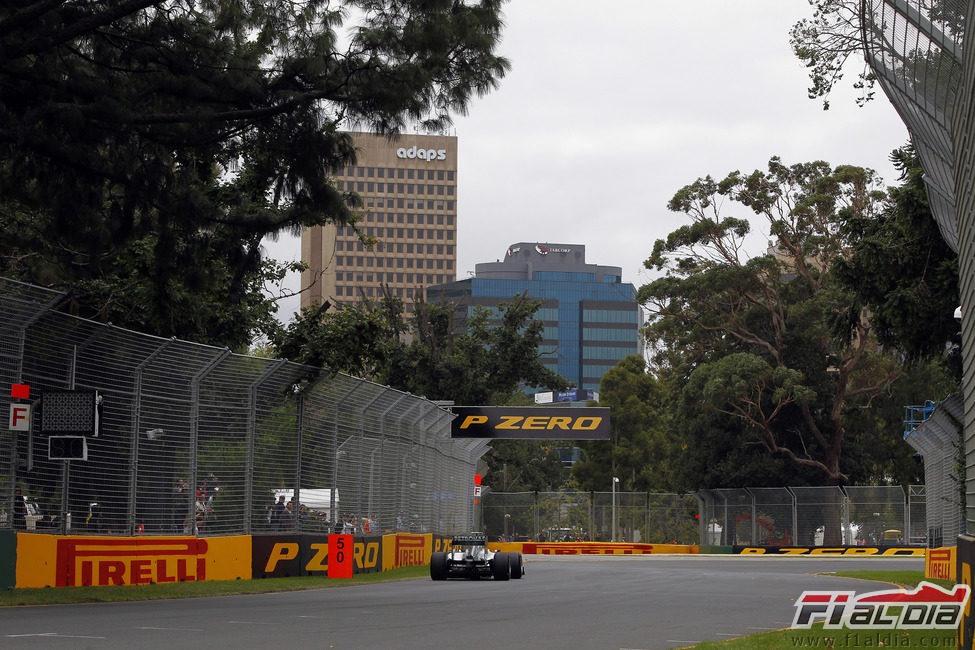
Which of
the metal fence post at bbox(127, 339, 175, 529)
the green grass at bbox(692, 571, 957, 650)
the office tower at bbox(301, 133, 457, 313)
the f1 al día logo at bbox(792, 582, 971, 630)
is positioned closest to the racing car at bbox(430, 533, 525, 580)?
the metal fence post at bbox(127, 339, 175, 529)

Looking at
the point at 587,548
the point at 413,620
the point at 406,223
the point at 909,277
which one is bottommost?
the point at 587,548

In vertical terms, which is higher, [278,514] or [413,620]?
[278,514]

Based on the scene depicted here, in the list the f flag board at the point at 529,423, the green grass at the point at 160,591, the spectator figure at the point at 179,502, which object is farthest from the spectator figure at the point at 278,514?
the f flag board at the point at 529,423

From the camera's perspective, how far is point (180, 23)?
52.0 ft

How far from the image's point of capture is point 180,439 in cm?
1802

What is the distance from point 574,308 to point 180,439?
151725 mm

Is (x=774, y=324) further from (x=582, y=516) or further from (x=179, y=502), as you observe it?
(x=179, y=502)

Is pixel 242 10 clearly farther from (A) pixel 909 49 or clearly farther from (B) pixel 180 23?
(A) pixel 909 49

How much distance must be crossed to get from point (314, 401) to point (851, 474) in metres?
43.9

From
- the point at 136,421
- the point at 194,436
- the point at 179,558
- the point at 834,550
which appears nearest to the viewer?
the point at 136,421

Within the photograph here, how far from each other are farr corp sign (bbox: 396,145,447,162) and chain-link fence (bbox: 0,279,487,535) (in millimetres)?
150877

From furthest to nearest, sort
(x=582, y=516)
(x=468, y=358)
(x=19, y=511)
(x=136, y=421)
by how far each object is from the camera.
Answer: (x=582, y=516) < (x=468, y=358) < (x=136, y=421) < (x=19, y=511)

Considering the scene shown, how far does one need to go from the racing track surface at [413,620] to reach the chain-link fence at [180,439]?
2.13m

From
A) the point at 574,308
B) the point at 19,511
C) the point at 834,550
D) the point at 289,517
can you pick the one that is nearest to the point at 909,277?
the point at 289,517
